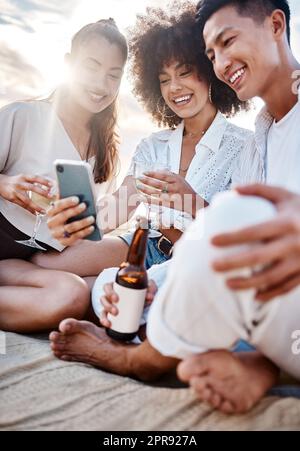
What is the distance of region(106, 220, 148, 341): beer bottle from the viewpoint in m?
1.80

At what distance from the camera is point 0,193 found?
2709 millimetres

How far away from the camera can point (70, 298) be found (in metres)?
2.47

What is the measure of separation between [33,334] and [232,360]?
4.81 ft

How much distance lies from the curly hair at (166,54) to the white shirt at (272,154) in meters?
0.93

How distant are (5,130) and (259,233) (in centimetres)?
220

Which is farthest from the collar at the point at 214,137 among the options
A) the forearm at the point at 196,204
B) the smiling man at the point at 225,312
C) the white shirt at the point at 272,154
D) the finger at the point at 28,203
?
the finger at the point at 28,203

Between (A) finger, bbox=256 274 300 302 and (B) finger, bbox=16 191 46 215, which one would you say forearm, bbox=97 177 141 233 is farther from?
(A) finger, bbox=256 274 300 302

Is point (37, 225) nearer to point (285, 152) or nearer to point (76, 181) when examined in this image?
point (76, 181)

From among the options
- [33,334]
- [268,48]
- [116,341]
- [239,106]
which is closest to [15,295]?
[33,334]

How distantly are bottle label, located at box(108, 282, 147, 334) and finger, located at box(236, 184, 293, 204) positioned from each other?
767mm

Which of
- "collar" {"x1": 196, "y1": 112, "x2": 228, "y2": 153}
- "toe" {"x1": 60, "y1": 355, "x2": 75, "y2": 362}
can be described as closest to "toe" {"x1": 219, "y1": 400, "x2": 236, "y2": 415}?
"toe" {"x1": 60, "y1": 355, "x2": 75, "y2": 362}

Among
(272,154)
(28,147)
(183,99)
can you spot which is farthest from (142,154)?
(272,154)

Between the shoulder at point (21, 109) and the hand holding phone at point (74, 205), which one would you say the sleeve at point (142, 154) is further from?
the hand holding phone at point (74, 205)
